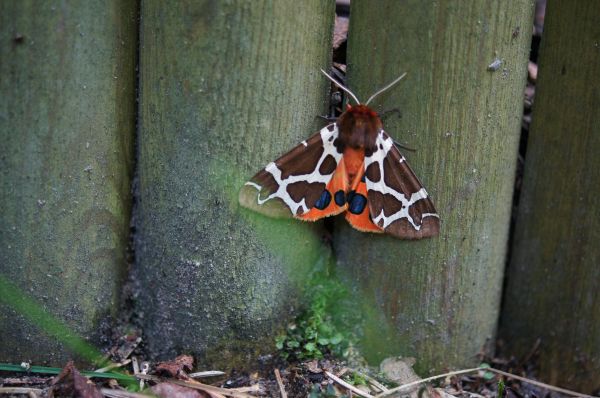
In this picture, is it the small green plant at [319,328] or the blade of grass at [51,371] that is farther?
the small green plant at [319,328]

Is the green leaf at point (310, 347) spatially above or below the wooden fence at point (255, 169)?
below

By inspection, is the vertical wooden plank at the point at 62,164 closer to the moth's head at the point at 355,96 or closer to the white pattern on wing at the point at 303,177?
the white pattern on wing at the point at 303,177

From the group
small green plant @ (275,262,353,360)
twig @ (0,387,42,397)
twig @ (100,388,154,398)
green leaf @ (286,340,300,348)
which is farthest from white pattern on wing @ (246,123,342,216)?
twig @ (0,387,42,397)

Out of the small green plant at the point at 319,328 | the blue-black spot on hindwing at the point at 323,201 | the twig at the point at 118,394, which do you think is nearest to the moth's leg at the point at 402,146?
the blue-black spot on hindwing at the point at 323,201

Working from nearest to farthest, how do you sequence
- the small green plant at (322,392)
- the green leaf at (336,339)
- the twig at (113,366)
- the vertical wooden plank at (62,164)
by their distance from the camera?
the vertical wooden plank at (62,164) < the small green plant at (322,392) < the twig at (113,366) < the green leaf at (336,339)

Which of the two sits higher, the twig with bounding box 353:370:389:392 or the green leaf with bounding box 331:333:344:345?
the green leaf with bounding box 331:333:344:345

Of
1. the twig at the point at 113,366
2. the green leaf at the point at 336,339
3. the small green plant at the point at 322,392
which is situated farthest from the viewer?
the green leaf at the point at 336,339

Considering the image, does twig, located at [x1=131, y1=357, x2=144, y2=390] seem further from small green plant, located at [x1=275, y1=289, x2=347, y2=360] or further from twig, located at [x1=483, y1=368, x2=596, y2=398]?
twig, located at [x1=483, y1=368, x2=596, y2=398]

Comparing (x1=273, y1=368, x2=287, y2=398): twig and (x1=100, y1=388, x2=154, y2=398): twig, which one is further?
(x1=273, y1=368, x2=287, y2=398): twig

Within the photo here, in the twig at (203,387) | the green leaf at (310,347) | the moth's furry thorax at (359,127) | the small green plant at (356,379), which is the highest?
the moth's furry thorax at (359,127)
